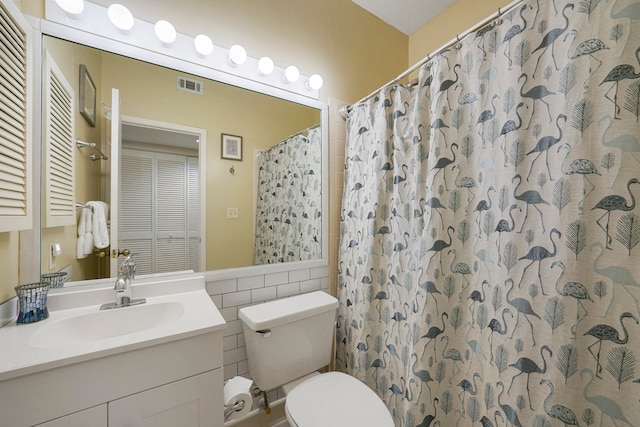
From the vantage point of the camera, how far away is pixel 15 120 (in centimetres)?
84

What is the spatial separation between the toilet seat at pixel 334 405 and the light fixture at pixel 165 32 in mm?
1695

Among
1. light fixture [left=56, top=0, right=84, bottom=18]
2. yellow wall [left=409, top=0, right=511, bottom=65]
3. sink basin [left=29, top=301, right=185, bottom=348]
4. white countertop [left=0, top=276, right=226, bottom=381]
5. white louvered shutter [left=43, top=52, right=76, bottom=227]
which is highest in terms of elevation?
yellow wall [left=409, top=0, right=511, bottom=65]

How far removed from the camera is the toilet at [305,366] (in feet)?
3.44

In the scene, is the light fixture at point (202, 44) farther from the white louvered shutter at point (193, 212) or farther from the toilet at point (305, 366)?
the toilet at point (305, 366)

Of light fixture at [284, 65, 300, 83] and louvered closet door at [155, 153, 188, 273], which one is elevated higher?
light fixture at [284, 65, 300, 83]

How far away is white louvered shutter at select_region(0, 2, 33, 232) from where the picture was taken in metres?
→ 0.78

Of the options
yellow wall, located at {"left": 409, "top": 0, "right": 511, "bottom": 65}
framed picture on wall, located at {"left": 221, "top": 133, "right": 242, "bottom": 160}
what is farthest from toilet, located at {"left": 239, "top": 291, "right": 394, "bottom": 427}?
yellow wall, located at {"left": 409, "top": 0, "right": 511, "bottom": 65}

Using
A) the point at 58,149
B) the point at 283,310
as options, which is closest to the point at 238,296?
the point at 283,310

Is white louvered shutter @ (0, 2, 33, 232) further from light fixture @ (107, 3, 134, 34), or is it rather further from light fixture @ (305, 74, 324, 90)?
light fixture @ (305, 74, 324, 90)

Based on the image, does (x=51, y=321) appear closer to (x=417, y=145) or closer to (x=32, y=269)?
(x=32, y=269)

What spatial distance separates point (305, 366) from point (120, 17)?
1818 mm

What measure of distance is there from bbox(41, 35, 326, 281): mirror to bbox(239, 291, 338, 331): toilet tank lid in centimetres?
28

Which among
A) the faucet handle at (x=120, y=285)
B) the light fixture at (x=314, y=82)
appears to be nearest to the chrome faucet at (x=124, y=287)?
the faucet handle at (x=120, y=285)

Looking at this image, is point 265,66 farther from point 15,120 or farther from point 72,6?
point 15,120
